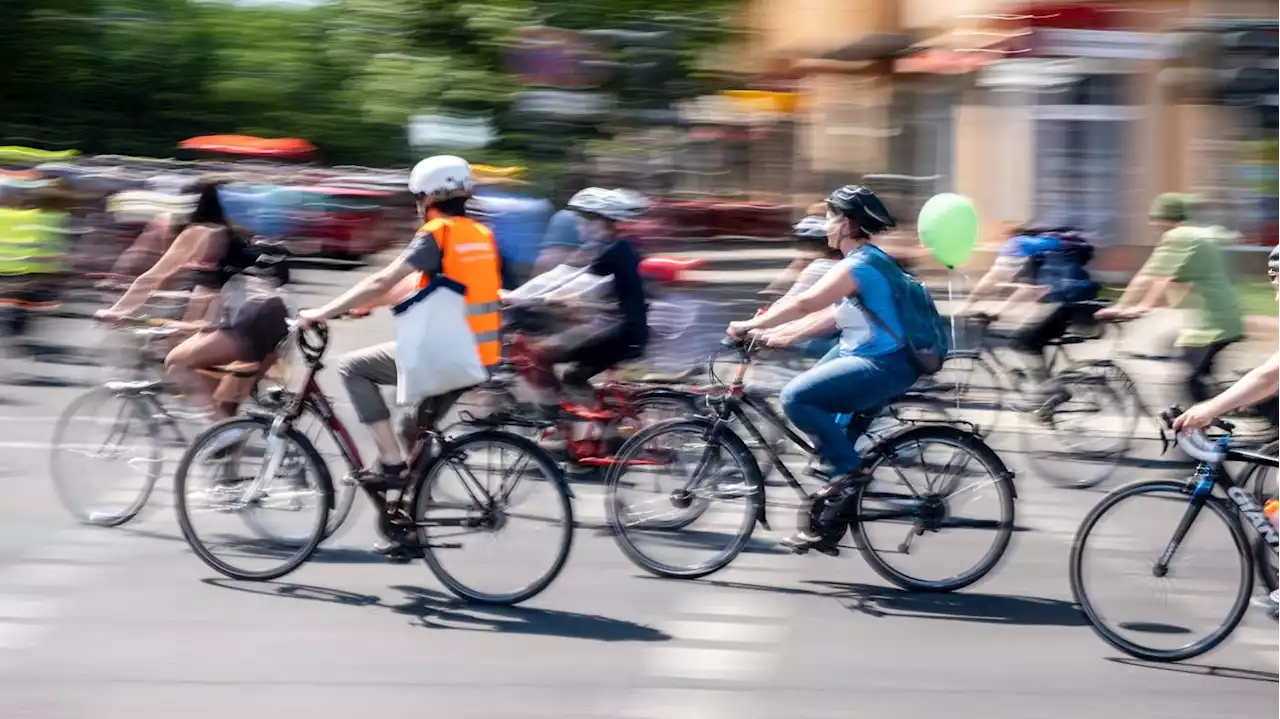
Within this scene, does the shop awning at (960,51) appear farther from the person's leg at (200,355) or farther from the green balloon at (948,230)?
the person's leg at (200,355)

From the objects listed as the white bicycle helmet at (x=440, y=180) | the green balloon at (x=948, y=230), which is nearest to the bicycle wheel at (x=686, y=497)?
the white bicycle helmet at (x=440, y=180)

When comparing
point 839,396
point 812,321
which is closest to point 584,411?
point 812,321

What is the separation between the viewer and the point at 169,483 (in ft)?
29.1

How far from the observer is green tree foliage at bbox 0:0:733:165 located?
3266 cm

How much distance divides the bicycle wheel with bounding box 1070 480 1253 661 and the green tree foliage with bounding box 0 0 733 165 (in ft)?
71.0

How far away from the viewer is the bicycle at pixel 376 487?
7.16m

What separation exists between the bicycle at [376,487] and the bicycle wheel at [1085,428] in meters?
4.41

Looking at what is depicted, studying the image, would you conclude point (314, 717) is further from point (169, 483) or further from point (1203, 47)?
point (1203, 47)

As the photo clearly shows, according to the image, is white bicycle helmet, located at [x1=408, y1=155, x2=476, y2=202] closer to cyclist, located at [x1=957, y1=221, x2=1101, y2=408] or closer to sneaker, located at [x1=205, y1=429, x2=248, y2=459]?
sneaker, located at [x1=205, y1=429, x2=248, y2=459]

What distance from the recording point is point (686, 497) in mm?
7777

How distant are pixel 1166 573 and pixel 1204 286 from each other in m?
4.01

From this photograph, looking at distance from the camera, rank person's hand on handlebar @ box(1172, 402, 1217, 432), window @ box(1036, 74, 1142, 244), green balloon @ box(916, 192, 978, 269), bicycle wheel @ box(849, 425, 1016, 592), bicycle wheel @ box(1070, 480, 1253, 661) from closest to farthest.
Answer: person's hand on handlebar @ box(1172, 402, 1217, 432)
bicycle wheel @ box(1070, 480, 1253, 661)
bicycle wheel @ box(849, 425, 1016, 592)
green balloon @ box(916, 192, 978, 269)
window @ box(1036, 74, 1142, 244)

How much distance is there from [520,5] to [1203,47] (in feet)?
50.1

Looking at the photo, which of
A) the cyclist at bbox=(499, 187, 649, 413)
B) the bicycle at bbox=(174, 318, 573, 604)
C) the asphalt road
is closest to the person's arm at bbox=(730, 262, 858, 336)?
the asphalt road
